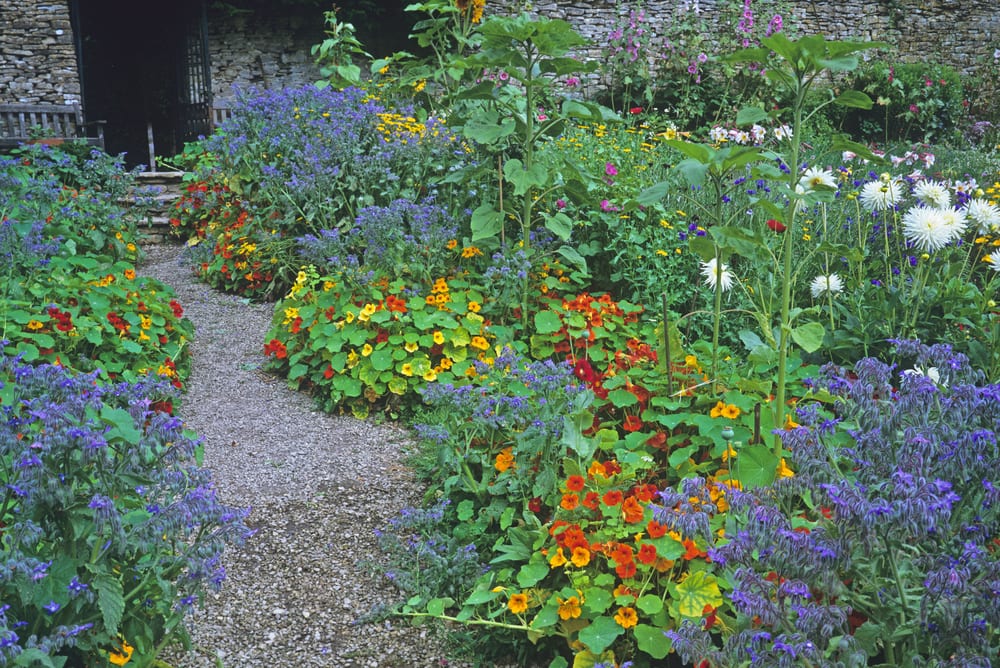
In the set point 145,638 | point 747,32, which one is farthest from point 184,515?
point 747,32

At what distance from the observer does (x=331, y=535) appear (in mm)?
3018

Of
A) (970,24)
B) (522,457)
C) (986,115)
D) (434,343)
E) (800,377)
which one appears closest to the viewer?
(522,457)

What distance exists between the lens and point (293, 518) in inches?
122

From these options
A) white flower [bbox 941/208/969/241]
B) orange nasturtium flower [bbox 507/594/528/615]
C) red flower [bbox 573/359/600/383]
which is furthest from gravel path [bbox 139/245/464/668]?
white flower [bbox 941/208/969/241]

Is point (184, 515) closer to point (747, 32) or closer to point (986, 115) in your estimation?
point (747, 32)

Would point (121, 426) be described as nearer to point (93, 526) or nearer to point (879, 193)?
point (93, 526)

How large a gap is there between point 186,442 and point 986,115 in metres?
12.9

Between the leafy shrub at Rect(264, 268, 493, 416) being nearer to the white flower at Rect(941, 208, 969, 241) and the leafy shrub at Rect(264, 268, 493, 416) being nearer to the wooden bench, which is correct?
the white flower at Rect(941, 208, 969, 241)

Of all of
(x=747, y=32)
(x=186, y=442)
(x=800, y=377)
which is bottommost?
(x=800, y=377)

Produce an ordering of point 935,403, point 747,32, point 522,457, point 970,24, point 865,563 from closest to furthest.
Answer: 1. point 865,563
2. point 935,403
3. point 522,457
4. point 747,32
5. point 970,24

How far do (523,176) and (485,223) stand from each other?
0.31 metres

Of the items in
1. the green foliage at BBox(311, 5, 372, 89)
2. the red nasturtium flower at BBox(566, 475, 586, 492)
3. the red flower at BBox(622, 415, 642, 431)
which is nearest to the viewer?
the red nasturtium flower at BBox(566, 475, 586, 492)

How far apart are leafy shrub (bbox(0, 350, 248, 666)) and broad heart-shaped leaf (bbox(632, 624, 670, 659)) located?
1.05 m

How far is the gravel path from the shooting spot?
250 cm
